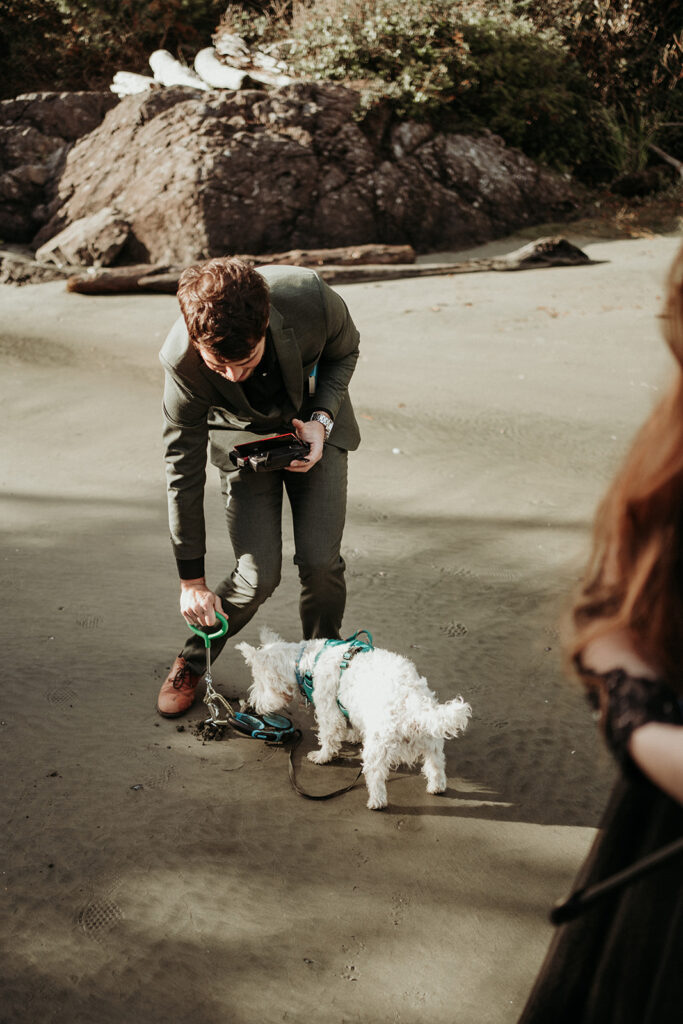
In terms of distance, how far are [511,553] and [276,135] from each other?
8.87m

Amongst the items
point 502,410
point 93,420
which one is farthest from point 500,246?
point 93,420

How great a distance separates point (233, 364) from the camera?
2.84 metres

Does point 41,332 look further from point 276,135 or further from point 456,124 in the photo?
point 456,124

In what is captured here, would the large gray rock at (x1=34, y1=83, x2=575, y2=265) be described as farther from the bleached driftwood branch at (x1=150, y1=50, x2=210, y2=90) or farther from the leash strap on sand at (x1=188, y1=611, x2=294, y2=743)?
the leash strap on sand at (x1=188, y1=611, x2=294, y2=743)

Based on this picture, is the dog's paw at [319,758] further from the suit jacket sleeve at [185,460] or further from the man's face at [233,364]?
the man's face at [233,364]

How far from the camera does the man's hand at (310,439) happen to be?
320 centimetres

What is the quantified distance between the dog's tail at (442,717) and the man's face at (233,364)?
131 centimetres

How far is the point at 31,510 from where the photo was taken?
5562 mm

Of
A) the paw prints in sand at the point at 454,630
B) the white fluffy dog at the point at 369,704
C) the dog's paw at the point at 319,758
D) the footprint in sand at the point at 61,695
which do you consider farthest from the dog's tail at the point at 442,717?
the footprint in sand at the point at 61,695

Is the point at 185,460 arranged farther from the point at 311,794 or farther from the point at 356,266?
the point at 356,266

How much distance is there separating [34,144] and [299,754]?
1274 centimetres

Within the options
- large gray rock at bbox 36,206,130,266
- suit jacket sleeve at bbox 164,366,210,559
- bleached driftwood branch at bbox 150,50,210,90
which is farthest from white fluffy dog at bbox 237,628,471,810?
bleached driftwood branch at bbox 150,50,210,90

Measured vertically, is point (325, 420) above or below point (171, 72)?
below

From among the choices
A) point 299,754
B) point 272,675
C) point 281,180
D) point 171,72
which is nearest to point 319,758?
point 299,754
